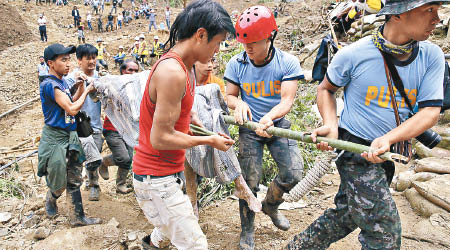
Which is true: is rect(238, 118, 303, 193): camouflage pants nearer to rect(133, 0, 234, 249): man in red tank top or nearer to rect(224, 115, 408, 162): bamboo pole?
rect(224, 115, 408, 162): bamboo pole

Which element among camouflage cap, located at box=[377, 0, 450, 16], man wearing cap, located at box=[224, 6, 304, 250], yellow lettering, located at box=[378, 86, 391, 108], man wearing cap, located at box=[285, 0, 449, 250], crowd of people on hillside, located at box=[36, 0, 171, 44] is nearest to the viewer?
camouflage cap, located at box=[377, 0, 450, 16]

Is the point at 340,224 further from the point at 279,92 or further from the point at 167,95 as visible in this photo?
the point at 167,95

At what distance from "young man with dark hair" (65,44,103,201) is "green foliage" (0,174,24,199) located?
1.18 metres

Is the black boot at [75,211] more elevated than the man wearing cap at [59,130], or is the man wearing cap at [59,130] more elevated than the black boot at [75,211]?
the man wearing cap at [59,130]

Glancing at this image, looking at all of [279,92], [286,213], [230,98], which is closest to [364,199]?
[279,92]

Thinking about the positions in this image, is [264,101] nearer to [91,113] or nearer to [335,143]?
[335,143]

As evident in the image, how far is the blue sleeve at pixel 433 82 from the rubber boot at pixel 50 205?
3.57 metres

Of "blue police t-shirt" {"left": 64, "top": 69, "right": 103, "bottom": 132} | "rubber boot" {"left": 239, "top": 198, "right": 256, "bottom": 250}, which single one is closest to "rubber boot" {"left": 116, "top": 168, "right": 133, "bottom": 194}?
"blue police t-shirt" {"left": 64, "top": 69, "right": 103, "bottom": 132}

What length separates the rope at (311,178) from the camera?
2670 mm

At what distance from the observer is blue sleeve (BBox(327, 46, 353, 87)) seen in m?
2.20

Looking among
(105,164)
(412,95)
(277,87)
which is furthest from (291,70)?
(105,164)

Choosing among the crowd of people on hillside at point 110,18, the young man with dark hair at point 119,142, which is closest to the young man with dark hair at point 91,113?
the young man with dark hair at point 119,142

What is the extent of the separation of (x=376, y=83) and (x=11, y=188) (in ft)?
16.5

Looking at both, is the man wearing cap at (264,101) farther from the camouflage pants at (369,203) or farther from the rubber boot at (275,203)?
the camouflage pants at (369,203)
